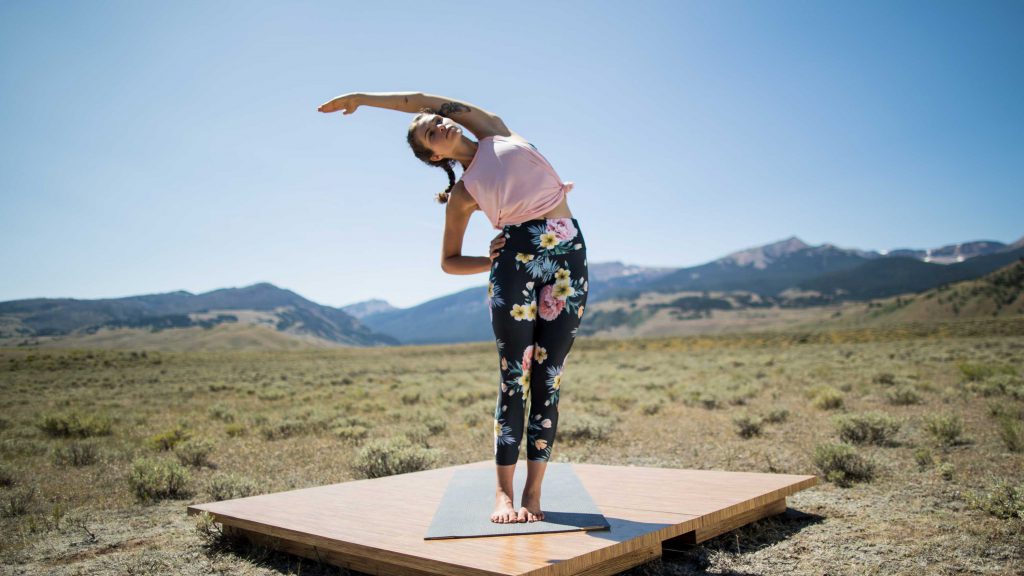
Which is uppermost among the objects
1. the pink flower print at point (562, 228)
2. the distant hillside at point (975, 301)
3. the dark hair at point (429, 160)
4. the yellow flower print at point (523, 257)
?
the dark hair at point (429, 160)

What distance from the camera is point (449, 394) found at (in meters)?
15.6

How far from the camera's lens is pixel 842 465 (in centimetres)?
525

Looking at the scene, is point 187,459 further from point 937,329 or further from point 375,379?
point 937,329

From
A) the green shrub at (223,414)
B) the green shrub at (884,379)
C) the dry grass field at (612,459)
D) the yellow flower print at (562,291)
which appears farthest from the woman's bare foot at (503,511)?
the green shrub at (884,379)

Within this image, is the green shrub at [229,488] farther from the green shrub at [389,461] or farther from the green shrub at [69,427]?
the green shrub at [69,427]

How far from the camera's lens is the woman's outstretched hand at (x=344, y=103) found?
315 cm

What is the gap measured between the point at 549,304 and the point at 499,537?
1135 mm

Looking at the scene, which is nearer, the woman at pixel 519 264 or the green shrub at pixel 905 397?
the woman at pixel 519 264

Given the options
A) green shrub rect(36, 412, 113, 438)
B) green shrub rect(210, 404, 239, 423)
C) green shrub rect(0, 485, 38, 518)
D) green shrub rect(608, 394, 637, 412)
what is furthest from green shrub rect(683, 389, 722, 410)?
green shrub rect(36, 412, 113, 438)

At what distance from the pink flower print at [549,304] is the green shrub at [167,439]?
7.48 meters

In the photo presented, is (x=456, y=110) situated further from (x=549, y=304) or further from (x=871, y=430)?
(x=871, y=430)

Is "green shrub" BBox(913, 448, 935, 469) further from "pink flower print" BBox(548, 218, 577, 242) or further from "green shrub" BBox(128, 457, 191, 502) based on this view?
"green shrub" BBox(128, 457, 191, 502)

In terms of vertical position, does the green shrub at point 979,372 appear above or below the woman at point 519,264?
below

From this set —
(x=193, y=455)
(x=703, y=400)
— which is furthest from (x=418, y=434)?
(x=703, y=400)
